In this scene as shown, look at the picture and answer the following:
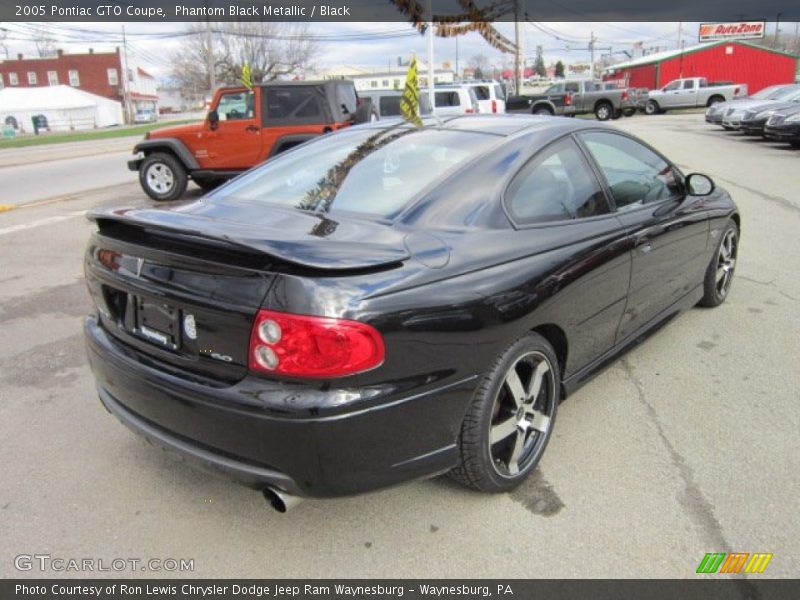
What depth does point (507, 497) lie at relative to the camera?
2809 millimetres

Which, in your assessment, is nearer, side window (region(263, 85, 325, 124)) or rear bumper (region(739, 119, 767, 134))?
side window (region(263, 85, 325, 124))

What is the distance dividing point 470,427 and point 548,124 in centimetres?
179

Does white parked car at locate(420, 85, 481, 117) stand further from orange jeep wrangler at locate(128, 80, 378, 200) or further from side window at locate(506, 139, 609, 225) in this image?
side window at locate(506, 139, 609, 225)

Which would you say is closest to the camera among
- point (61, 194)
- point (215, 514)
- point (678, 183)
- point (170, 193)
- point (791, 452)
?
point (215, 514)

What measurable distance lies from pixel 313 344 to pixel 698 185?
3333 millimetres

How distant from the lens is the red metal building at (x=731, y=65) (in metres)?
50.1

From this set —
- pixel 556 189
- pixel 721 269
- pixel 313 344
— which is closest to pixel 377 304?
pixel 313 344

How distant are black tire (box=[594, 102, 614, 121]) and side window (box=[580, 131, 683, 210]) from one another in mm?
32058

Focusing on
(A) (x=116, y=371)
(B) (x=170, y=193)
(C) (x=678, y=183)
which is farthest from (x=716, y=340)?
(B) (x=170, y=193)

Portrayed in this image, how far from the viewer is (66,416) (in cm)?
356

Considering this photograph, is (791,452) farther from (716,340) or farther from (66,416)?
(66,416)

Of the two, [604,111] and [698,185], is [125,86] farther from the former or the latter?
[698,185]

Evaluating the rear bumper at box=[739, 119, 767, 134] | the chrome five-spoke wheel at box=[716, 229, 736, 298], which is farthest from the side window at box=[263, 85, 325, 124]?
the rear bumper at box=[739, 119, 767, 134]

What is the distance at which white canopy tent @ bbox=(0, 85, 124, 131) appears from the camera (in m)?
62.6
